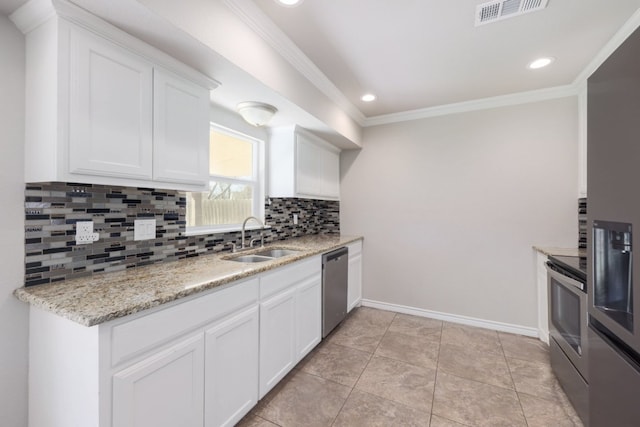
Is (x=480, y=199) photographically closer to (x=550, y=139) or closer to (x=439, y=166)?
(x=439, y=166)

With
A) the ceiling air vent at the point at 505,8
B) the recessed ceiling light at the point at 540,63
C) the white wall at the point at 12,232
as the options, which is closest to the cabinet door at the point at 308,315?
the white wall at the point at 12,232

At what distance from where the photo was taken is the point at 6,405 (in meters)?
1.19

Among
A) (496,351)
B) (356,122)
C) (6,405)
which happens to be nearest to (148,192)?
(6,405)

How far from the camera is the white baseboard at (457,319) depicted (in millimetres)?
2850

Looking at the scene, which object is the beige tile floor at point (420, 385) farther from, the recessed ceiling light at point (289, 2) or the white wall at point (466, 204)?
the recessed ceiling light at point (289, 2)

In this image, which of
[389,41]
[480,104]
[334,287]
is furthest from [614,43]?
[334,287]

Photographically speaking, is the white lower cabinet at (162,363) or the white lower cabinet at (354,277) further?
the white lower cabinet at (354,277)

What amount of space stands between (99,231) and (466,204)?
3.27 metres

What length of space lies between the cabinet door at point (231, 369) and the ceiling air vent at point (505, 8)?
2269 millimetres

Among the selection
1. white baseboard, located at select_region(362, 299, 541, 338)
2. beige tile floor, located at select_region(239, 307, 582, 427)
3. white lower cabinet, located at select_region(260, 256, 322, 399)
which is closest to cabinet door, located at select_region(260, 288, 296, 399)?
white lower cabinet, located at select_region(260, 256, 322, 399)

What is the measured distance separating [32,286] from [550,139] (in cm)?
404

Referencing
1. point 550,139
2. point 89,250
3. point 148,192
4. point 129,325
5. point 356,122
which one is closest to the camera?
point 129,325

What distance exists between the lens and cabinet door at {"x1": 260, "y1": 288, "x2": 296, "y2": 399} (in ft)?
5.75

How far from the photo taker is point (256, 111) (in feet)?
7.06
